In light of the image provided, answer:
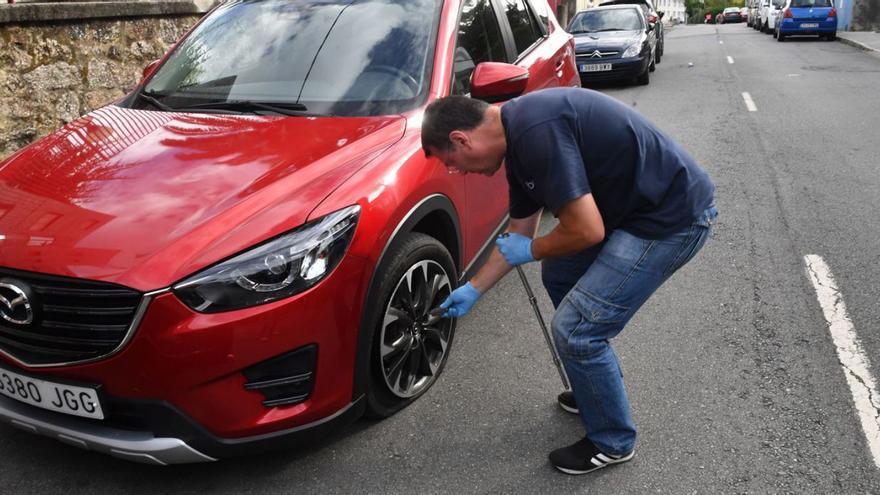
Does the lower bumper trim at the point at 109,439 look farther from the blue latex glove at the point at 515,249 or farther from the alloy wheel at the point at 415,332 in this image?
the blue latex glove at the point at 515,249

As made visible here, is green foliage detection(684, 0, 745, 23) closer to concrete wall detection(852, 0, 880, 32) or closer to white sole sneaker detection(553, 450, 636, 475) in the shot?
concrete wall detection(852, 0, 880, 32)

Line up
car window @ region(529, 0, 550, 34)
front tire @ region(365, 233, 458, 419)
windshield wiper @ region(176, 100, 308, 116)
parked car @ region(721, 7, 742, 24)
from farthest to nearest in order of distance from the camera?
parked car @ region(721, 7, 742, 24) → car window @ region(529, 0, 550, 34) → windshield wiper @ region(176, 100, 308, 116) → front tire @ region(365, 233, 458, 419)

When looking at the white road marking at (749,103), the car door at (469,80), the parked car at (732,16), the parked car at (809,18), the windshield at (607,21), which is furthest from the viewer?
the parked car at (732,16)

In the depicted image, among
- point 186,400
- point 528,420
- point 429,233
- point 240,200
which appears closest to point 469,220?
point 429,233

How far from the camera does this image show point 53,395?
2322mm

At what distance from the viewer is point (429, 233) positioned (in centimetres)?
319

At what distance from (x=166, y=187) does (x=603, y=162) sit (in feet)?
4.96

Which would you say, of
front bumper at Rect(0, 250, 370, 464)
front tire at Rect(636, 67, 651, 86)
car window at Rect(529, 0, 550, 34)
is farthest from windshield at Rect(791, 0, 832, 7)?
front bumper at Rect(0, 250, 370, 464)

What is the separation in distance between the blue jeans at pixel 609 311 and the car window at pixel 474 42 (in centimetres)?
135

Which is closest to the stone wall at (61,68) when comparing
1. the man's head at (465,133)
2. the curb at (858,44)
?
the man's head at (465,133)

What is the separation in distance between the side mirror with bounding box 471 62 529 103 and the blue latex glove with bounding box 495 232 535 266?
3.44ft

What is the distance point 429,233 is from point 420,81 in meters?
0.71

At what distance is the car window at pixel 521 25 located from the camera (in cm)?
466

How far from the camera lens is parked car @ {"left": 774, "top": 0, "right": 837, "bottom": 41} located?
23.2m
